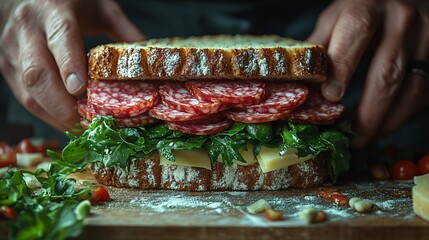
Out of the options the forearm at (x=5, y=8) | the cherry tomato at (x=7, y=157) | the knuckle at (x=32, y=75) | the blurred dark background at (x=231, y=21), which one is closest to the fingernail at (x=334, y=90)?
the knuckle at (x=32, y=75)

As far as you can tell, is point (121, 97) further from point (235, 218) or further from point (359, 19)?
point (359, 19)

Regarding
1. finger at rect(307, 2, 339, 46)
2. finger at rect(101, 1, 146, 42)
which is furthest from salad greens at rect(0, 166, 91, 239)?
finger at rect(307, 2, 339, 46)

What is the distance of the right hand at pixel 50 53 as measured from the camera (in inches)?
128

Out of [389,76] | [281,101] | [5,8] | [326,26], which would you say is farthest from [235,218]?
[5,8]

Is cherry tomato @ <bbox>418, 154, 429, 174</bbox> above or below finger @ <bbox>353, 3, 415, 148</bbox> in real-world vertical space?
below

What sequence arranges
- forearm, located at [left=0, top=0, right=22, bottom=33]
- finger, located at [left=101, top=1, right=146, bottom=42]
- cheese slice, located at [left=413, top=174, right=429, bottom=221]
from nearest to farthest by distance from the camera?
cheese slice, located at [left=413, top=174, right=429, bottom=221] < finger, located at [left=101, top=1, right=146, bottom=42] < forearm, located at [left=0, top=0, right=22, bottom=33]

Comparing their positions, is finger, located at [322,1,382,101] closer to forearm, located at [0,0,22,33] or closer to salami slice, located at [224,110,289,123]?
salami slice, located at [224,110,289,123]

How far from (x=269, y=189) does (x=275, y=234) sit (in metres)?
0.76

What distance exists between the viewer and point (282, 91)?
3.00m

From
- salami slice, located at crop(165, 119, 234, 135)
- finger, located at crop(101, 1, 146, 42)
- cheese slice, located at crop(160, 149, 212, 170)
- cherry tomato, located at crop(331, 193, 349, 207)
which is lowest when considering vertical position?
cherry tomato, located at crop(331, 193, 349, 207)

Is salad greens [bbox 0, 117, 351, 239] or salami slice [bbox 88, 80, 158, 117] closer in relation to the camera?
salad greens [bbox 0, 117, 351, 239]

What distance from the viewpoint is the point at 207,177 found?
120 inches

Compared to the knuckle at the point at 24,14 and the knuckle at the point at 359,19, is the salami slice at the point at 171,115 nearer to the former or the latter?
the knuckle at the point at 359,19

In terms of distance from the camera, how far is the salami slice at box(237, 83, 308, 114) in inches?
114
